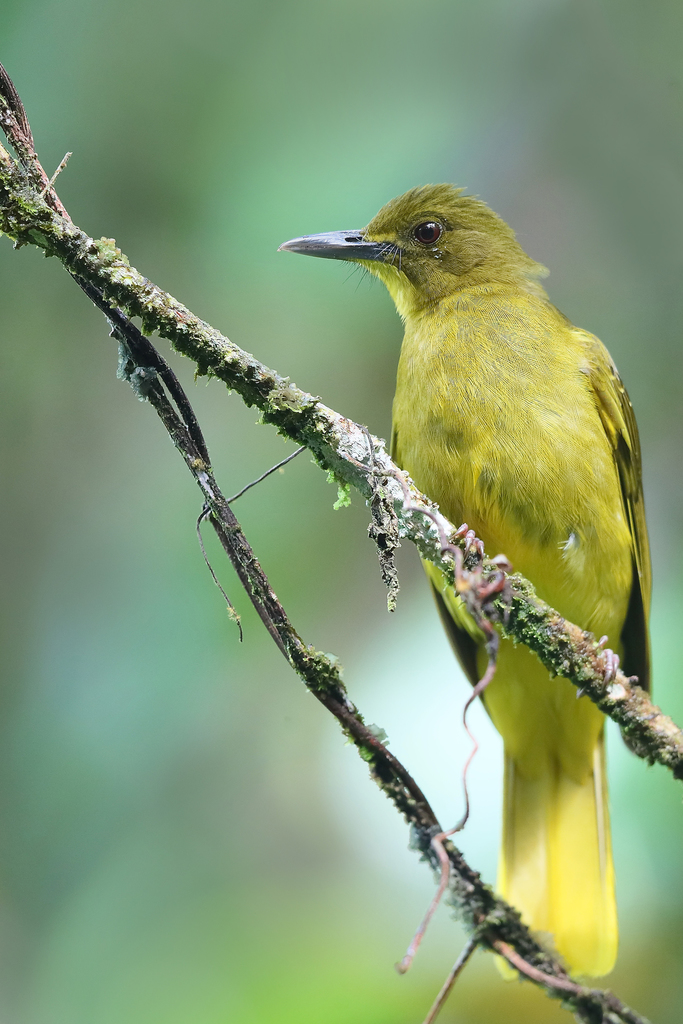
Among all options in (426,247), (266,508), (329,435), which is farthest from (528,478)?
(266,508)

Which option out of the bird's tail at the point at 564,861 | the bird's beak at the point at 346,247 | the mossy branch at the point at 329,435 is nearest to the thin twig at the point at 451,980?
the mossy branch at the point at 329,435

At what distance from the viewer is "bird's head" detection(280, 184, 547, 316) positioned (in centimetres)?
224

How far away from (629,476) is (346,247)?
1.01 metres

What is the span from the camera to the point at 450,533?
1412 mm

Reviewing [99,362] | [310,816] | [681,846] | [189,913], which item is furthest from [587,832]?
[99,362]

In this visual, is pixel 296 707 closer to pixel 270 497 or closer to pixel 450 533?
pixel 270 497

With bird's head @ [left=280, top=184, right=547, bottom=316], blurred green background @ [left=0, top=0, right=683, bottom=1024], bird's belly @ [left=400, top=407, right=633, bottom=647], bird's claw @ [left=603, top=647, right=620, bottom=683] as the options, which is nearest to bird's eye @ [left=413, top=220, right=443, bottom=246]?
bird's head @ [left=280, top=184, right=547, bottom=316]

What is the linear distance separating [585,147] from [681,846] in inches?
94.0

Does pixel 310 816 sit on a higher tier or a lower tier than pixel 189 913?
higher

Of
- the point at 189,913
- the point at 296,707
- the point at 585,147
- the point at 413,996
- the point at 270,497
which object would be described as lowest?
the point at 189,913

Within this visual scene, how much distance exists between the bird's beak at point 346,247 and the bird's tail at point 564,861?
1573mm

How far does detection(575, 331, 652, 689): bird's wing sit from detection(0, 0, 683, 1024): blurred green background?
333 millimetres

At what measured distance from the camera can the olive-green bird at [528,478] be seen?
1.86 m

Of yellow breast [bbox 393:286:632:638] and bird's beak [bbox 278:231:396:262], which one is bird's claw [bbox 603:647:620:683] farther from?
bird's beak [bbox 278:231:396:262]
